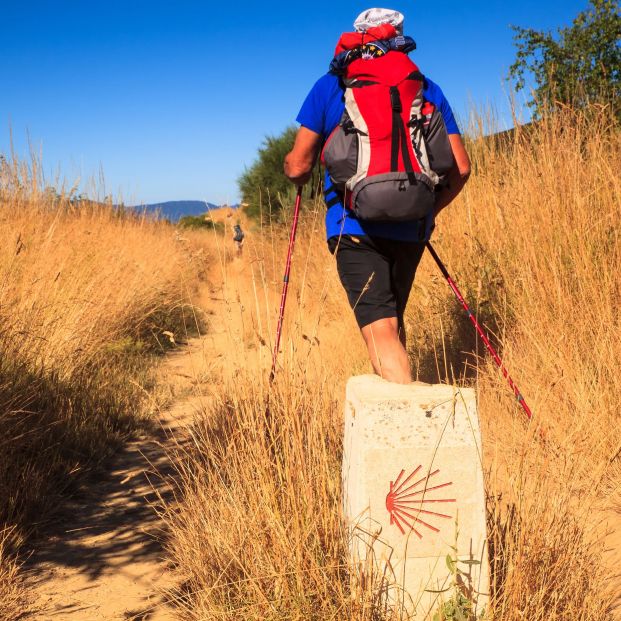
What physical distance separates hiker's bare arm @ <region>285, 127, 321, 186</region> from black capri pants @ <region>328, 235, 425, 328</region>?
13.5 inches

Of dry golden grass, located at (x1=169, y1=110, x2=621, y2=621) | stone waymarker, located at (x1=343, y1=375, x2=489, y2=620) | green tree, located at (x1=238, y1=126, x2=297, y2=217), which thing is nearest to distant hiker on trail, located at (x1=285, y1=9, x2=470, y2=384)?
dry golden grass, located at (x1=169, y1=110, x2=621, y2=621)

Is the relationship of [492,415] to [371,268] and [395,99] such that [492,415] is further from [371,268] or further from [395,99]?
[395,99]

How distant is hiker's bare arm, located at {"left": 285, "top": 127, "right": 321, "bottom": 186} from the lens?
2875 mm

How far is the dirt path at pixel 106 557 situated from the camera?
2625mm

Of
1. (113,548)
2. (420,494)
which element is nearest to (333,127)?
(420,494)

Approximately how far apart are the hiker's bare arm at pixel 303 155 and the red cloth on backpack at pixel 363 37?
34 cm

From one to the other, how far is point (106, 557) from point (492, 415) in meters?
2.13

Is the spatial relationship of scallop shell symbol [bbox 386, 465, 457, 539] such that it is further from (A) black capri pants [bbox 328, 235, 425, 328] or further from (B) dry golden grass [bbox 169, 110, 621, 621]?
(A) black capri pants [bbox 328, 235, 425, 328]

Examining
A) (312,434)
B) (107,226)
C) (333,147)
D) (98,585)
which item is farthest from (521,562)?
(107,226)

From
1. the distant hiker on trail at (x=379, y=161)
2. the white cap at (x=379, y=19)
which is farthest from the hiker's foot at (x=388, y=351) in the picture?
the white cap at (x=379, y=19)

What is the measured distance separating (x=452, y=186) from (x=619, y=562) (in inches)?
66.5

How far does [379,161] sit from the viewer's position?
2547mm

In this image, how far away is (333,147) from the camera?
2.63 m

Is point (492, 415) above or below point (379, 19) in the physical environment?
below
